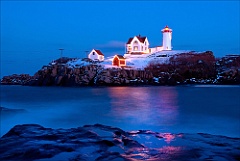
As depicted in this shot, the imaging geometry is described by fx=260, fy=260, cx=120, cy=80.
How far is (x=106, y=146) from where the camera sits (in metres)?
4.79

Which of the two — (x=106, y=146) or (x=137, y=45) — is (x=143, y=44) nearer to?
(x=137, y=45)

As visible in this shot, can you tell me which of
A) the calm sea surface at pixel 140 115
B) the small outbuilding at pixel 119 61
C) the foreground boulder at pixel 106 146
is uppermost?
the small outbuilding at pixel 119 61

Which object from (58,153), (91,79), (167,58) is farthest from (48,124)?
(167,58)

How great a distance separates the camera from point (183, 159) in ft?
13.7

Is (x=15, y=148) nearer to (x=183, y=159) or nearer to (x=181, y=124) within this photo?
(x=183, y=159)

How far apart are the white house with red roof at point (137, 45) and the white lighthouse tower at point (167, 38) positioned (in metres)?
5.13

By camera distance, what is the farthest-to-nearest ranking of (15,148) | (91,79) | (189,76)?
(189,76), (91,79), (15,148)

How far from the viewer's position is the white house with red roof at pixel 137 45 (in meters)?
60.2

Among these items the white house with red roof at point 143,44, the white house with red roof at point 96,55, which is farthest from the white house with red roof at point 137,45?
the white house with red roof at point 96,55

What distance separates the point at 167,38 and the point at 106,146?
60.7 m

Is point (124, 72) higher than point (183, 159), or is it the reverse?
point (124, 72)

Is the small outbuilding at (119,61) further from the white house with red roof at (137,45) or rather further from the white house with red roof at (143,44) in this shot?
the white house with red roof at (137,45)

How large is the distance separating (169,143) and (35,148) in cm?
263

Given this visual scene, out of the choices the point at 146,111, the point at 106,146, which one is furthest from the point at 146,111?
the point at 106,146
